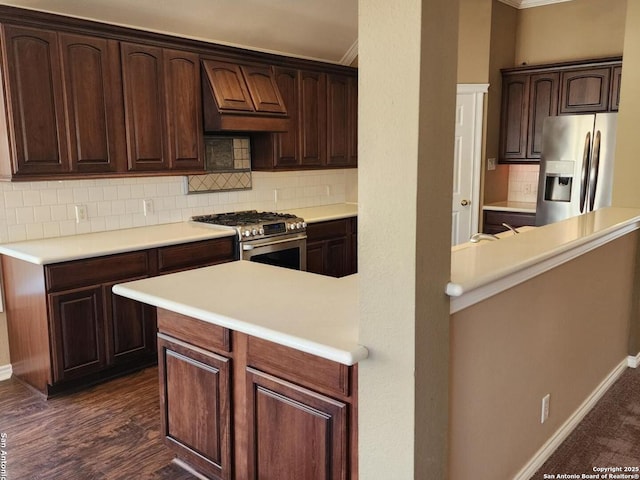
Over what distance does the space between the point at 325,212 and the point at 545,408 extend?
3015 mm

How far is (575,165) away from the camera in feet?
16.1

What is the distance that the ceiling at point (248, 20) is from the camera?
3.76m

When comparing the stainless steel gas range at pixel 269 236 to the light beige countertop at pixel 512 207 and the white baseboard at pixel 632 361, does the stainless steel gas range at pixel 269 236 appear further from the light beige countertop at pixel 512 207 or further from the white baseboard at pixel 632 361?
the white baseboard at pixel 632 361

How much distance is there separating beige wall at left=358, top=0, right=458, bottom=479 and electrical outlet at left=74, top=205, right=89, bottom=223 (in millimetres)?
2848

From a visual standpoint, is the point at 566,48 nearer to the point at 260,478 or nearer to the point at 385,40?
the point at 385,40

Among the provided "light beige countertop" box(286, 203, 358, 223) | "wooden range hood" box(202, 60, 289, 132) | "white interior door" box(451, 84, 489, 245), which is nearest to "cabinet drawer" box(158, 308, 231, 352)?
"wooden range hood" box(202, 60, 289, 132)

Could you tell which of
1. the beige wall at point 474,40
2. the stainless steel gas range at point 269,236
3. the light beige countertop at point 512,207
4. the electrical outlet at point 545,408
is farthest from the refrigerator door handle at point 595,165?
the electrical outlet at point 545,408

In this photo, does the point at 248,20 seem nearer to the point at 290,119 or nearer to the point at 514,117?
the point at 290,119

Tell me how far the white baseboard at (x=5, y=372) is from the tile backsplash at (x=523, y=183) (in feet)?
16.3

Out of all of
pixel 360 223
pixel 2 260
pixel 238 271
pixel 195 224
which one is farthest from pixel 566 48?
pixel 2 260

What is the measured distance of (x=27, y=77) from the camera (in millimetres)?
3240

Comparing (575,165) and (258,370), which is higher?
(575,165)

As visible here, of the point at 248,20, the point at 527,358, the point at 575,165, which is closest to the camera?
the point at 527,358

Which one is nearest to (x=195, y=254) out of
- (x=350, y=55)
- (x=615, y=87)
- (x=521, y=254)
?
(x=521, y=254)
